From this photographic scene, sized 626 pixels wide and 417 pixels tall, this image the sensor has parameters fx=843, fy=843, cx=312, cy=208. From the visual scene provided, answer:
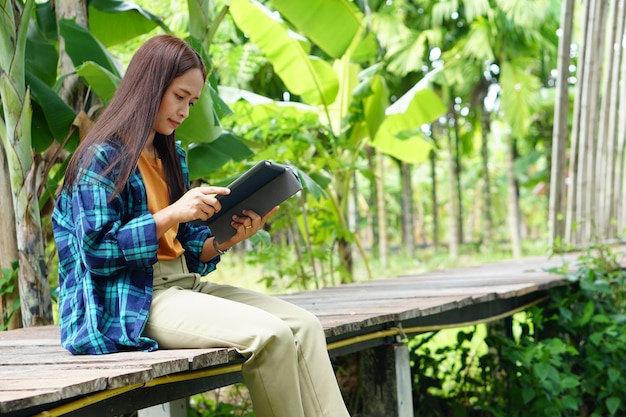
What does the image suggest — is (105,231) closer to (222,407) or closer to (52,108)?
(52,108)

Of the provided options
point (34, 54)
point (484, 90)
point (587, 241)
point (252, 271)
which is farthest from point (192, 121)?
point (484, 90)

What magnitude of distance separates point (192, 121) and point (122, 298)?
1.52 metres

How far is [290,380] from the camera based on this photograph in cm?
238

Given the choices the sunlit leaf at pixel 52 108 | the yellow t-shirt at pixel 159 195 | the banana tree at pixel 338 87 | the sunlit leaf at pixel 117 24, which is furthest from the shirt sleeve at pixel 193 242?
the banana tree at pixel 338 87

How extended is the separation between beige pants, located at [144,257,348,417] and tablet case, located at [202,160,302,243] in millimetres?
269

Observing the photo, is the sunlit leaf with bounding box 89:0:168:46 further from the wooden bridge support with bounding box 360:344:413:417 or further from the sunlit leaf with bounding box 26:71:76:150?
the wooden bridge support with bounding box 360:344:413:417

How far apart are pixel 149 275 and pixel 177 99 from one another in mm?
542

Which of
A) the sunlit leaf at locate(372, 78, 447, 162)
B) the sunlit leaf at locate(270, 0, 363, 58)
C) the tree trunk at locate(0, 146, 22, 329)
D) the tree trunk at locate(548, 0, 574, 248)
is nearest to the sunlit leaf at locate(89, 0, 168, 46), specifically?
the sunlit leaf at locate(270, 0, 363, 58)

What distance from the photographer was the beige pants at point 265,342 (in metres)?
2.36

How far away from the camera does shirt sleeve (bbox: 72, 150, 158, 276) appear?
93.5 inches

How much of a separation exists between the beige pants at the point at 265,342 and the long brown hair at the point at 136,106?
42 centimetres

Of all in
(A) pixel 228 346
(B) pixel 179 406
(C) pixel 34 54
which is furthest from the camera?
(C) pixel 34 54

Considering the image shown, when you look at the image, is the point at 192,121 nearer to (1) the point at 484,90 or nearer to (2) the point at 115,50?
(2) the point at 115,50

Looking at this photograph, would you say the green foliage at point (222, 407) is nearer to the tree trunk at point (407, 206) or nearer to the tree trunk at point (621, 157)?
the tree trunk at point (621, 157)
